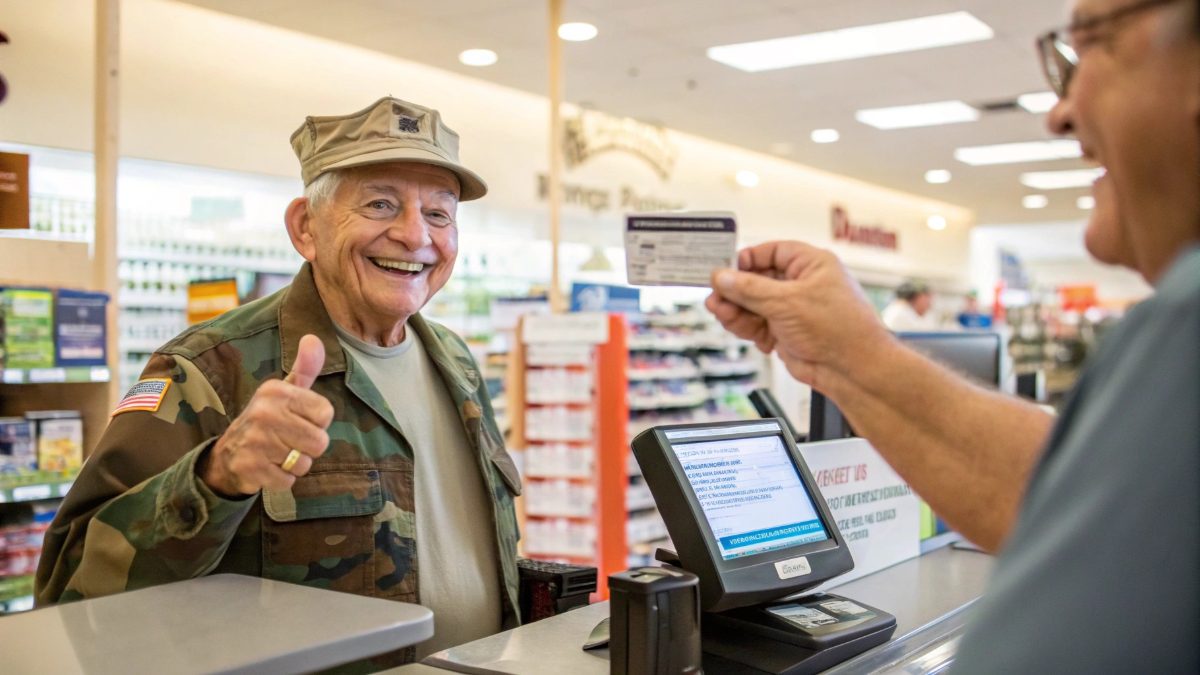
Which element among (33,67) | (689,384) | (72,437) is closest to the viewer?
(72,437)

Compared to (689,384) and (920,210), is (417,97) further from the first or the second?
(920,210)

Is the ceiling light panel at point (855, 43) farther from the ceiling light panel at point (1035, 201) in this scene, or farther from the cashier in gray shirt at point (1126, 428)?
the ceiling light panel at point (1035, 201)

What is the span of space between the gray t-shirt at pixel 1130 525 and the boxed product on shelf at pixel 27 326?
4199 millimetres

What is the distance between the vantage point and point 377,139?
2.15 meters

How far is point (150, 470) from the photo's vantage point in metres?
1.77

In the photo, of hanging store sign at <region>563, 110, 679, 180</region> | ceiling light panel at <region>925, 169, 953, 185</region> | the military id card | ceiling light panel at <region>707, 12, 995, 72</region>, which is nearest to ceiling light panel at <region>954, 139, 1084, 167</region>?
ceiling light panel at <region>925, 169, 953, 185</region>

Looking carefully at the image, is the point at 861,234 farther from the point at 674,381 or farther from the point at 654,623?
the point at 654,623

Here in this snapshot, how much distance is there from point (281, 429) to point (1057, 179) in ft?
43.2

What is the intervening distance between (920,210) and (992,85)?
7.90 meters

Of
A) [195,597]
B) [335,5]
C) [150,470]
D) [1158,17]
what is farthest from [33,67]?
[1158,17]

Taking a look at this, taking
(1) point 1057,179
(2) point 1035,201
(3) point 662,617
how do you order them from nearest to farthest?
(3) point 662,617 < (1) point 1057,179 < (2) point 1035,201

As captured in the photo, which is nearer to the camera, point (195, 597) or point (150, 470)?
point (195, 597)

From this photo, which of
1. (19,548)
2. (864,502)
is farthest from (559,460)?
(864,502)

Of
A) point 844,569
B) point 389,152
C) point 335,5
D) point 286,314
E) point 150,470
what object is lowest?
point 844,569
